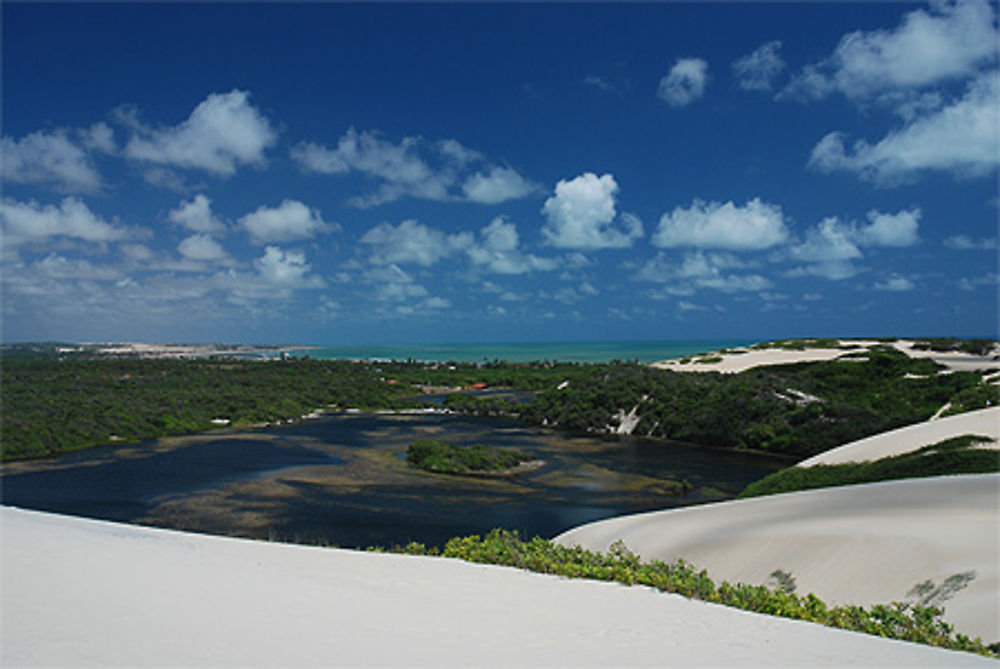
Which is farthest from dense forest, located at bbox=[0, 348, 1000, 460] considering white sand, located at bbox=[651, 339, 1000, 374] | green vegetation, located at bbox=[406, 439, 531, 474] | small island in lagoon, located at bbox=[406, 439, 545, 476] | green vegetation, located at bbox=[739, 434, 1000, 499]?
green vegetation, located at bbox=[406, 439, 531, 474]

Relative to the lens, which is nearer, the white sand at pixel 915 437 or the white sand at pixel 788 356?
the white sand at pixel 915 437

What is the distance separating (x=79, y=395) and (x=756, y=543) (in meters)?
69.3

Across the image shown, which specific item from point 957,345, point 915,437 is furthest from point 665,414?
point 957,345

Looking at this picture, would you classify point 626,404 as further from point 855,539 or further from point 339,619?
point 339,619

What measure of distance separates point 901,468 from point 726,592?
1789 cm

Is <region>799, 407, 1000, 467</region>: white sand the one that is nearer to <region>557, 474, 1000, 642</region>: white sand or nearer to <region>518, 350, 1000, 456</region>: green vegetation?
<region>557, 474, 1000, 642</region>: white sand

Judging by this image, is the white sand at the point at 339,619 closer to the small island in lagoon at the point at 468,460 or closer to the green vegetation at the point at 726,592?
the green vegetation at the point at 726,592

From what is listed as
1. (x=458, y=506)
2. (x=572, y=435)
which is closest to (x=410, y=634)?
(x=458, y=506)

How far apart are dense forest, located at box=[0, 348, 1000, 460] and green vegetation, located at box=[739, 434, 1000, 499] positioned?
54.1 ft

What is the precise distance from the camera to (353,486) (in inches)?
1303

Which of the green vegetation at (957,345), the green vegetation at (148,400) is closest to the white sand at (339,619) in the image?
the green vegetation at (148,400)

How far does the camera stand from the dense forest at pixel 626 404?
4425 centimetres

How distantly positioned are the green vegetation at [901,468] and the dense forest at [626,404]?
16.5 meters

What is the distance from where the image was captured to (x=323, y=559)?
11.9 metres
